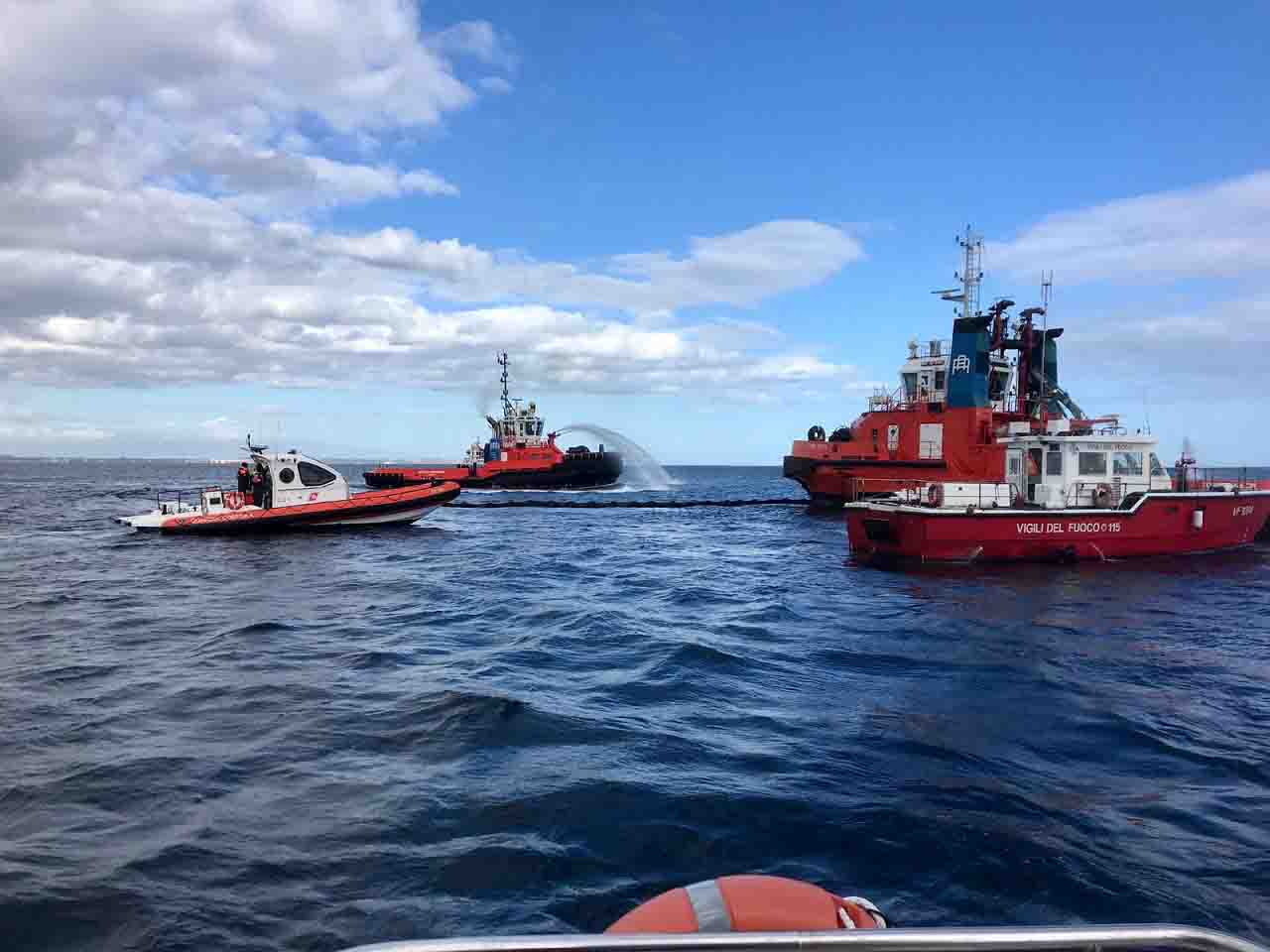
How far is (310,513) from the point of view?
26500mm

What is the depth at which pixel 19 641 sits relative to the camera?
1242cm

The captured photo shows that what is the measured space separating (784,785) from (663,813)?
1183 mm

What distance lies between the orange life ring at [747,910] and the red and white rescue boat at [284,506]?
25710 mm

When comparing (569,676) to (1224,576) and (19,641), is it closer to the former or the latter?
(19,641)

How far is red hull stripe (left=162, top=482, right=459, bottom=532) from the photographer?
85.7ft

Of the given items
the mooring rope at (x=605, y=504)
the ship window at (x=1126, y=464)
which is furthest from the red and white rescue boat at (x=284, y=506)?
the ship window at (x=1126, y=464)

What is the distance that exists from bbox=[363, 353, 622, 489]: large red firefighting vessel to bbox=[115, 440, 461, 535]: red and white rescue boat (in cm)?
2343

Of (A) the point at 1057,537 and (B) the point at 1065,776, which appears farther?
(A) the point at 1057,537

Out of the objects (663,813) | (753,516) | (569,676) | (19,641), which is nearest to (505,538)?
(753,516)

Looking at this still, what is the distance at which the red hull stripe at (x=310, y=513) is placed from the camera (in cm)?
2611

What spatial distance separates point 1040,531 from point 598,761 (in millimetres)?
16288

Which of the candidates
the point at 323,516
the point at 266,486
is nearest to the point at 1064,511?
the point at 323,516

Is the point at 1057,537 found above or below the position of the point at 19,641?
above

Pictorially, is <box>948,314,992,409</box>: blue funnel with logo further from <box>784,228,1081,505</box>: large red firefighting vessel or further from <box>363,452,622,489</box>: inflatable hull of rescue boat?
<box>363,452,622,489</box>: inflatable hull of rescue boat
